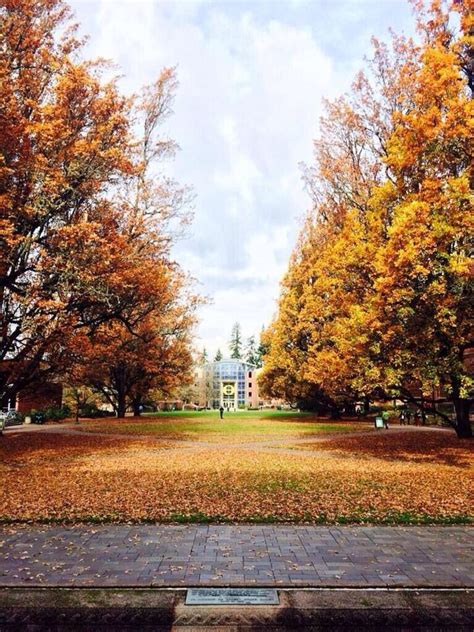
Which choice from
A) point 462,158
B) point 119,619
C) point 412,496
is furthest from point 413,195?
point 119,619

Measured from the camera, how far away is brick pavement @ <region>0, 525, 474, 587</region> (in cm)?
446

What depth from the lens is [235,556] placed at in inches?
201

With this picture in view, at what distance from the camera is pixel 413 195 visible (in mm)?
13281

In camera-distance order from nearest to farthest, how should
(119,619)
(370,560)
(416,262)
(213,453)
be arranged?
1. (119,619)
2. (370,560)
3. (416,262)
4. (213,453)

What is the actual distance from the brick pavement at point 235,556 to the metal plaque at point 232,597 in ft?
0.45

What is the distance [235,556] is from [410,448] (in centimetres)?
1256

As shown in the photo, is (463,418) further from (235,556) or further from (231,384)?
(231,384)

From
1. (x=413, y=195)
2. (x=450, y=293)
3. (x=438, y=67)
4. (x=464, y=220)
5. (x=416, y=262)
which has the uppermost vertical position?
(x=438, y=67)

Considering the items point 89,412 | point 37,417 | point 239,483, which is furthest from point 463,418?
point 89,412

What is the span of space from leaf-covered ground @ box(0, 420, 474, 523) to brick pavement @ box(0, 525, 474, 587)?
622 mm

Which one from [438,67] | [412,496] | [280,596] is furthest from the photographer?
[438,67]

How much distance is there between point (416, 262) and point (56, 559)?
33.0 feet

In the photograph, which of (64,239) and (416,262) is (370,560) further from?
(64,239)

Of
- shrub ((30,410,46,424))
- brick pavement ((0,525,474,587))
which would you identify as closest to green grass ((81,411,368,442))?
shrub ((30,410,46,424))
